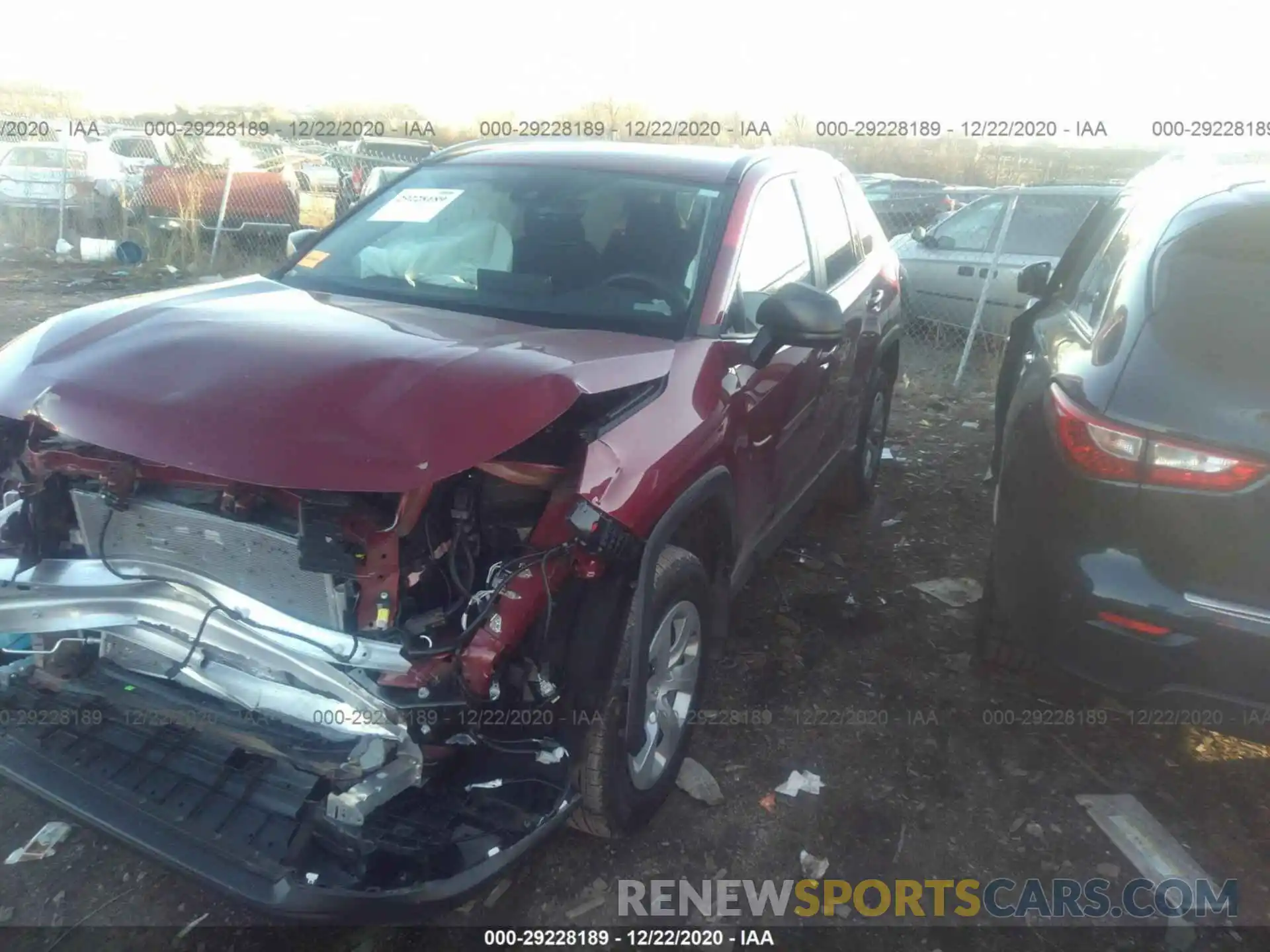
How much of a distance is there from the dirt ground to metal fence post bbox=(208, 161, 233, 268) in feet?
Result: 31.1

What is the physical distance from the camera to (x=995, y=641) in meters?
3.30

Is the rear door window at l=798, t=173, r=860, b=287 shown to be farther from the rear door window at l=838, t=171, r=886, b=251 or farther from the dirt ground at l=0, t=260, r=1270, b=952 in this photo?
the dirt ground at l=0, t=260, r=1270, b=952

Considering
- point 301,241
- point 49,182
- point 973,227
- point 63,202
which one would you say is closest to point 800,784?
point 301,241

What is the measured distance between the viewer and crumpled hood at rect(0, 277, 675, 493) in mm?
1946

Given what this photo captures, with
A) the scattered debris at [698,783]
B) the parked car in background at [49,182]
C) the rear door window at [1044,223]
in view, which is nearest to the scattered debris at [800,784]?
the scattered debris at [698,783]

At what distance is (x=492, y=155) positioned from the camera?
3635 mm

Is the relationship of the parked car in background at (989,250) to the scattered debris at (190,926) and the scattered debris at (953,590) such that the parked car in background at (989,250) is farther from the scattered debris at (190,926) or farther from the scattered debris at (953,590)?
the scattered debris at (190,926)

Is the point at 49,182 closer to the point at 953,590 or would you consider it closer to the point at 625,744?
the point at 953,590

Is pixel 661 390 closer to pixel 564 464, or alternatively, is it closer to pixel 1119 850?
pixel 564 464

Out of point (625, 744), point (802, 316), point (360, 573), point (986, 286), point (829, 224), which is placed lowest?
point (625, 744)

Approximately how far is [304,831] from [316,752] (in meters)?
0.17

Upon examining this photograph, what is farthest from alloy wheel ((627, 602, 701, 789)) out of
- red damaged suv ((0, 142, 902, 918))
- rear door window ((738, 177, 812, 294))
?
rear door window ((738, 177, 812, 294))

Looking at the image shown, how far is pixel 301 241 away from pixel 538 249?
1.16 m

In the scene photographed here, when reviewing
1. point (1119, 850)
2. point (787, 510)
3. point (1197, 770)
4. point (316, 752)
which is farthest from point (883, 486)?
point (316, 752)
